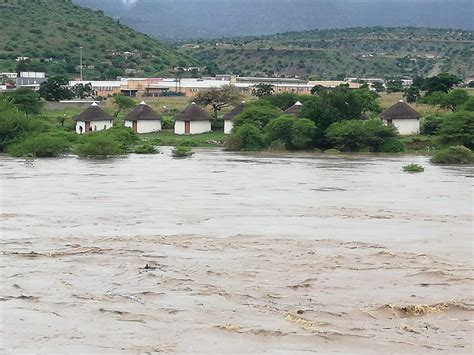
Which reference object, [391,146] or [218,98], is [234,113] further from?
[391,146]

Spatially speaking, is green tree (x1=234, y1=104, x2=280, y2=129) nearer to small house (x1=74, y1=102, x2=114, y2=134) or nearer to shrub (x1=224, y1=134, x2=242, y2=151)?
shrub (x1=224, y1=134, x2=242, y2=151)

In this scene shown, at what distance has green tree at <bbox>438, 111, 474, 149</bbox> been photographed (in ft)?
116

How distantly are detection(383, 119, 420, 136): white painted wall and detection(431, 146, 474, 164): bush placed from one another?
25.7ft

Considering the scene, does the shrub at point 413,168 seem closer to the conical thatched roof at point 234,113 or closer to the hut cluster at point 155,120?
the hut cluster at point 155,120

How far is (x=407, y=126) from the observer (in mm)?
41094

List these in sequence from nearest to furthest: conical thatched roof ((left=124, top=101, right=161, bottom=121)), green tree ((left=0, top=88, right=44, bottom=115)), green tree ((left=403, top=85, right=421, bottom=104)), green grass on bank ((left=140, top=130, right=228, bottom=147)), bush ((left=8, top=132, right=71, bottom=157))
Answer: bush ((left=8, top=132, right=71, bottom=157)) < green grass on bank ((left=140, top=130, right=228, bottom=147)) < conical thatched roof ((left=124, top=101, right=161, bottom=121)) < green tree ((left=0, top=88, right=44, bottom=115)) < green tree ((left=403, top=85, right=421, bottom=104))

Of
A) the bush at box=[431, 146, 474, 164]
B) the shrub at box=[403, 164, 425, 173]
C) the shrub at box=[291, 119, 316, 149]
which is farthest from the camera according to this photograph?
the shrub at box=[291, 119, 316, 149]

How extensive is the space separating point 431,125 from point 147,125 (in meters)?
12.6

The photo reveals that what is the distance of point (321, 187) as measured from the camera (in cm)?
2498

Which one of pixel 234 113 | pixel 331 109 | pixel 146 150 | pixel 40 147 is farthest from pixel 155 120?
pixel 40 147

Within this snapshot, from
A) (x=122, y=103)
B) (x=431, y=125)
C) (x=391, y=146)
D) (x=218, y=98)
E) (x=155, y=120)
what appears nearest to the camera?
(x=391, y=146)

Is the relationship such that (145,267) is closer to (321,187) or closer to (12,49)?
(321,187)

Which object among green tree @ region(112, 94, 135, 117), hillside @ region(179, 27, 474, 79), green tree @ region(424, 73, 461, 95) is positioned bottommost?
green tree @ region(112, 94, 135, 117)

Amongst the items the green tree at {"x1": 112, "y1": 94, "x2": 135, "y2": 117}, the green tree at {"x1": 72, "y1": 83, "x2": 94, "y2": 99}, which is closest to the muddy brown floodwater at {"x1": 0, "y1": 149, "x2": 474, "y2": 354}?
the green tree at {"x1": 112, "y1": 94, "x2": 135, "y2": 117}
